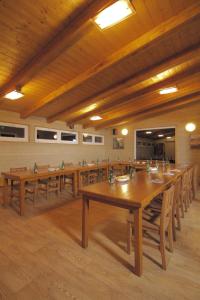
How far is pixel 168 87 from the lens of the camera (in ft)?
12.6

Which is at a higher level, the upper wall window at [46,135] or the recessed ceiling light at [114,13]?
the recessed ceiling light at [114,13]

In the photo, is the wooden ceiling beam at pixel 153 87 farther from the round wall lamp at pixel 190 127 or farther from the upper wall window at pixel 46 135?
the round wall lamp at pixel 190 127

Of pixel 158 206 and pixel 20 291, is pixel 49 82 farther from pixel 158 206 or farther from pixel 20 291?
pixel 20 291

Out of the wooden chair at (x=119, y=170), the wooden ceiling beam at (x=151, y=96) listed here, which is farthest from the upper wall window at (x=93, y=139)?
the wooden chair at (x=119, y=170)

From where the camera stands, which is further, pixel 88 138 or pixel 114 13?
pixel 88 138

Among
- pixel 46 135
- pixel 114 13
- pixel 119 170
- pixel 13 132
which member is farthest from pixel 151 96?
pixel 13 132

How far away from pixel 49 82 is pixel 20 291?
340cm

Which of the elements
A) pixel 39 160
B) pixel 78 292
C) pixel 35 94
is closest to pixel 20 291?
pixel 78 292

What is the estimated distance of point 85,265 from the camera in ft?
5.82

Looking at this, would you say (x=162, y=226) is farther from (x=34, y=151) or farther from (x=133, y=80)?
(x=34, y=151)

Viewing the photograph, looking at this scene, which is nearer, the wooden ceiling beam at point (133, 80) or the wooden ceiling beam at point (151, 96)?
the wooden ceiling beam at point (133, 80)

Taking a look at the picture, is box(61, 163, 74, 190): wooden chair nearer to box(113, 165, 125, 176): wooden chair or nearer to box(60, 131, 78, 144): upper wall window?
box(60, 131, 78, 144): upper wall window

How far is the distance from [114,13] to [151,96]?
343cm

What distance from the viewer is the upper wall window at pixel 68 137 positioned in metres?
6.24
